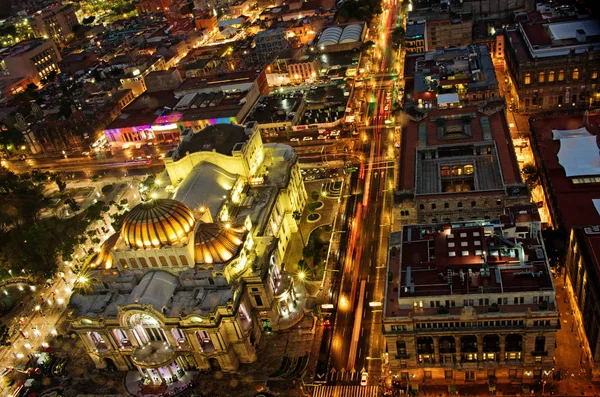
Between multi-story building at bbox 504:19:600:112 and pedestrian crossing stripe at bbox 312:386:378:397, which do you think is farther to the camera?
multi-story building at bbox 504:19:600:112

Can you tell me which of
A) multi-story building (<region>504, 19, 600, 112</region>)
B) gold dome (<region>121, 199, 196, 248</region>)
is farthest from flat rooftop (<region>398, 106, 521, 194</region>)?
gold dome (<region>121, 199, 196, 248</region>)

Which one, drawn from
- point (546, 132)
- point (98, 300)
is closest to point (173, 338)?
point (98, 300)

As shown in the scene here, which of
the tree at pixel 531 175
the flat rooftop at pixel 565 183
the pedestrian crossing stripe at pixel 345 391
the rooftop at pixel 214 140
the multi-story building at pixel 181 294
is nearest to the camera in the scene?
the pedestrian crossing stripe at pixel 345 391

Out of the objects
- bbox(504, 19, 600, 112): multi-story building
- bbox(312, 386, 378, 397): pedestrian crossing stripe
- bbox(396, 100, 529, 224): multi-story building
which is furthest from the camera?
bbox(504, 19, 600, 112): multi-story building

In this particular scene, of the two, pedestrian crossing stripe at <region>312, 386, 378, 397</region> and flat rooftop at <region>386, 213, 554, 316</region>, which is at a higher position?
flat rooftop at <region>386, 213, 554, 316</region>

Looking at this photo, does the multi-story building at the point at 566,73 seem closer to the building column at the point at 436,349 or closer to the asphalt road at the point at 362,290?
the asphalt road at the point at 362,290

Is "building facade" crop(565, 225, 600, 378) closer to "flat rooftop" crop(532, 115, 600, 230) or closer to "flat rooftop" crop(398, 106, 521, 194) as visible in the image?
"flat rooftop" crop(532, 115, 600, 230)

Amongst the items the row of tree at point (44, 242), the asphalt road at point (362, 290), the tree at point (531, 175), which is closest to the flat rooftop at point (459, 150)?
the tree at point (531, 175)
